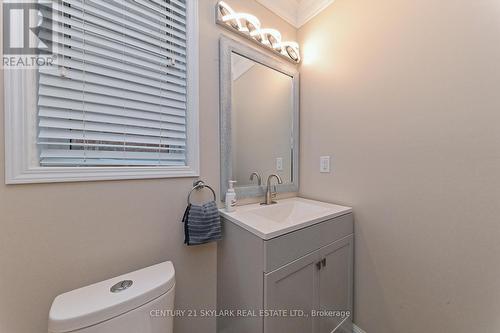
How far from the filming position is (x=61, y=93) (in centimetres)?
80

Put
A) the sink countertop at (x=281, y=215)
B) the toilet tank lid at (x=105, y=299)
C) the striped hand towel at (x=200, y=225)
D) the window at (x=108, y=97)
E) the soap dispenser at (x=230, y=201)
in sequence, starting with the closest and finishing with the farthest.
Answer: the toilet tank lid at (x=105, y=299) → the window at (x=108, y=97) → the sink countertop at (x=281, y=215) → the striped hand towel at (x=200, y=225) → the soap dispenser at (x=230, y=201)

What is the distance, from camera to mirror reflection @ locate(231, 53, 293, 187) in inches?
50.6

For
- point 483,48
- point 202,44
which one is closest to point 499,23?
point 483,48

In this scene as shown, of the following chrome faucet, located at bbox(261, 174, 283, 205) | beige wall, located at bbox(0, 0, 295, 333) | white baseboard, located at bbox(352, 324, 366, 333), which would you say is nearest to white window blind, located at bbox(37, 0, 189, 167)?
beige wall, located at bbox(0, 0, 295, 333)

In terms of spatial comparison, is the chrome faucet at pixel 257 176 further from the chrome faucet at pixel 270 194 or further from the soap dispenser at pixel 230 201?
the soap dispenser at pixel 230 201

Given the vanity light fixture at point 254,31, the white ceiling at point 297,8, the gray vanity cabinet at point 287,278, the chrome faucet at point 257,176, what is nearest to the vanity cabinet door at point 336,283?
the gray vanity cabinet at point 287,278

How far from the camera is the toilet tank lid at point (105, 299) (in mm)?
627

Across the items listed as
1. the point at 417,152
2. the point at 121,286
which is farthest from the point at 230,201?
the point at 417,152

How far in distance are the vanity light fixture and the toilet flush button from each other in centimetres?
146

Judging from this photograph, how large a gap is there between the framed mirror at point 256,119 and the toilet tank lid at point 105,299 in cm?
56

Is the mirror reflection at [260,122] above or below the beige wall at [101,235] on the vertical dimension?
above

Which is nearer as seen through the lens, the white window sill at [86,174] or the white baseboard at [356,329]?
the white window sill at [86,174]

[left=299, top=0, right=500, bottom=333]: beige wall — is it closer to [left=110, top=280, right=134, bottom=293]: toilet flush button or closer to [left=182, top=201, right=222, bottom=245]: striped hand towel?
[left=182, top=201, right=222, bottom=245]: striped hand towel

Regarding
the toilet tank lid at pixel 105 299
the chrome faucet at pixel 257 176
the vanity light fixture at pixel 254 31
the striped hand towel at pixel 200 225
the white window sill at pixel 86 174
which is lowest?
the toilet tank lid at pixel 105 299
